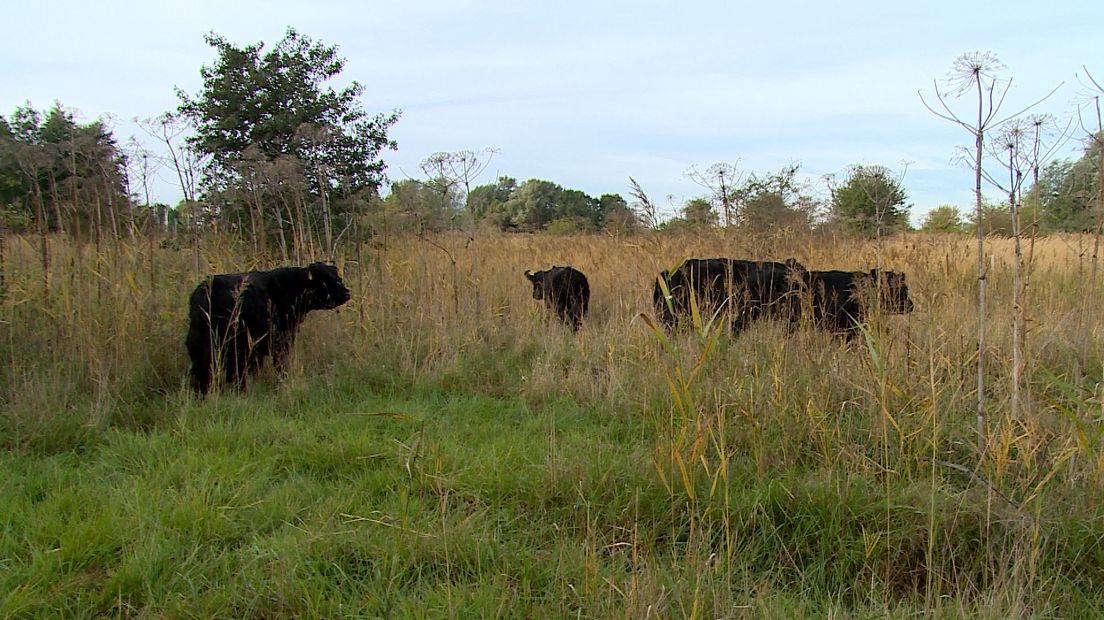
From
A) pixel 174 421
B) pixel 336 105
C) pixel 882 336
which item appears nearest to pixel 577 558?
pixel 882 336

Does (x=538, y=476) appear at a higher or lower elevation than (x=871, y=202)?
lower

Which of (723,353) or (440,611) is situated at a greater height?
(723,353)

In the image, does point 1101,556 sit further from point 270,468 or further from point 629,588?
point 270,468

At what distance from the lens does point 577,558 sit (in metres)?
2.25

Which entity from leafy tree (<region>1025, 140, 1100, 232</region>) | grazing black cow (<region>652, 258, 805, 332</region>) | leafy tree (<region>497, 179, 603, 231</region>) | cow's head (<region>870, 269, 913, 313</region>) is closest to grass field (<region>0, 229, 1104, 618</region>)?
cow's head (<region>870, 269, 913, 313</region>)

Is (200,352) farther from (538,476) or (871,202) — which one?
(871,202)

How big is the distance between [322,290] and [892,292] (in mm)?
4892

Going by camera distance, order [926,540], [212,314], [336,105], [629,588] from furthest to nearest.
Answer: [336,105] < [212,314] < [926,540] < [629,588]

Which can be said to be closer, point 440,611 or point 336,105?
point 440,611

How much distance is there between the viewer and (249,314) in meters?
4.69

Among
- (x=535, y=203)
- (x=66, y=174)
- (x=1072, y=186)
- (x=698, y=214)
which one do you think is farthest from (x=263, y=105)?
(x=535, y=203)

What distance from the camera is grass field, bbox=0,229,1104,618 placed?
2096 millimetres

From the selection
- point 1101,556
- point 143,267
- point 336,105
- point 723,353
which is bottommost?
point 1101,556

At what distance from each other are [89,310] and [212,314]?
1150 millimetres
